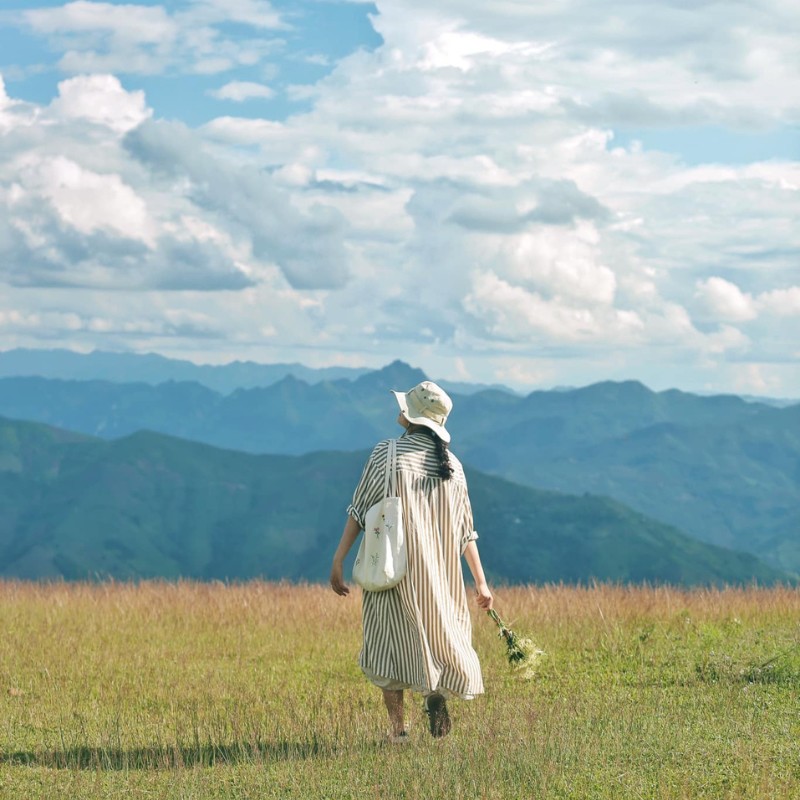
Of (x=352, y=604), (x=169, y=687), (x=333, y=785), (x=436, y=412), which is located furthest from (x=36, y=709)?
(x=352, y=604)

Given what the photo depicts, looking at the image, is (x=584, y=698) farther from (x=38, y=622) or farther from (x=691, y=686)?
(x=38, y=622)

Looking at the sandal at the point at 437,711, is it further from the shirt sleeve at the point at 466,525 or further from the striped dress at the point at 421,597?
the shirt sleeve at the point at 466,525

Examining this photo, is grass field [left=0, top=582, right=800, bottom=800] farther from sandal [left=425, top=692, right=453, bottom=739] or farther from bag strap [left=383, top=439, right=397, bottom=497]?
bag strap [left=383, top=439, right=397, bottom=497]

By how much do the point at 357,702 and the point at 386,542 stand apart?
3361mm

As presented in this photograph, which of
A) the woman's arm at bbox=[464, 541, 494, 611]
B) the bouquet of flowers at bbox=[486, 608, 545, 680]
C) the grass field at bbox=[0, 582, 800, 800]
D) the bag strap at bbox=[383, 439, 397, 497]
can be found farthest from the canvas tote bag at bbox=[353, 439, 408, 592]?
the bouquet of flowers at bbox=[486, 608, 545, 680]

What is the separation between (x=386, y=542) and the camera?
827 centimetres

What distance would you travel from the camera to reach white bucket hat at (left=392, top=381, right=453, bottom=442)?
8.50m

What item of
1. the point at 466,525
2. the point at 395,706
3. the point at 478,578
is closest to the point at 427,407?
the point at 466,525

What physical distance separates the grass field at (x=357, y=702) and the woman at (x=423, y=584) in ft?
1.58

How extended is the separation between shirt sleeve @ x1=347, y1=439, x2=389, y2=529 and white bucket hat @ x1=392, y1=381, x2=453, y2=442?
310 millimetres

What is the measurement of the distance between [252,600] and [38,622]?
325cm

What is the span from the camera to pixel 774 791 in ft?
23.1

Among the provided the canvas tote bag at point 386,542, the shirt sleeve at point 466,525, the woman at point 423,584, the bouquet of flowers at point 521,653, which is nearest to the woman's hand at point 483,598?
the woman at point 423,584

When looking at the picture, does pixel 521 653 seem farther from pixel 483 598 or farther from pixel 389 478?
pixel 389 478
